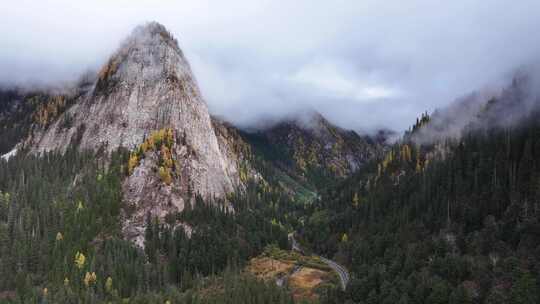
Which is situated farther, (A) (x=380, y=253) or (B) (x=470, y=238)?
(A) (x=380, y=253)

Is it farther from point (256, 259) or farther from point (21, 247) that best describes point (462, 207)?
point (21, 247)

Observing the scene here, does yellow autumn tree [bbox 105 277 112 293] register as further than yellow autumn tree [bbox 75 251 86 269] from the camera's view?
No

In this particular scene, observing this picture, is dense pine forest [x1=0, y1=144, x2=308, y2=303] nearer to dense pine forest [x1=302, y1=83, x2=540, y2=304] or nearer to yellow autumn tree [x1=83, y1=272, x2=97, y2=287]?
yellow autumn tree [x1=83, y1=272, x2=97, y2=287]

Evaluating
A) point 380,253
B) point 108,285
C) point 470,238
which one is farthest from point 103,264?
point 470,238

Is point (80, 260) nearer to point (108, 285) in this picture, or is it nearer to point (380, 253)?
point (108, 285)

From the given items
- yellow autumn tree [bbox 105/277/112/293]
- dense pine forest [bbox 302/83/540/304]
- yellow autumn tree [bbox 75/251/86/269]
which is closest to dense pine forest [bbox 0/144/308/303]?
yellow autumn tree [bbox 105/277/112/293]

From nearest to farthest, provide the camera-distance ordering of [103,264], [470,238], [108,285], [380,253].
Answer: [470,238] < [108,285] < [103,264] < [380,253]

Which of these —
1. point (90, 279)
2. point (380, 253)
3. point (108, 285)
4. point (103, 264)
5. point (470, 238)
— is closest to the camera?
point (470, 238)

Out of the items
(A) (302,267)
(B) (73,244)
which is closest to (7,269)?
(B) (73,244)

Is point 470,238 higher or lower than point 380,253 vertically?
higher

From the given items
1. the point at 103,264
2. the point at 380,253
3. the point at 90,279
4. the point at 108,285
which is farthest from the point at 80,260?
the point at 380,253

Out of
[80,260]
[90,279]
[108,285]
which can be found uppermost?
[80,260]
